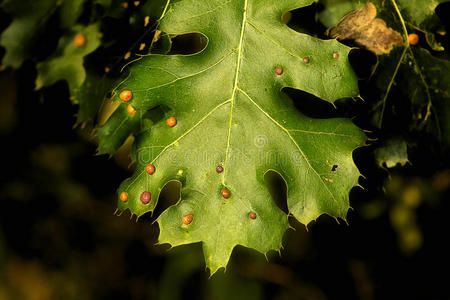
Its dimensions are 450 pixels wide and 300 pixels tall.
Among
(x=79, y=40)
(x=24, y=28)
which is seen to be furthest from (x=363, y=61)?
(x=24, y=28)

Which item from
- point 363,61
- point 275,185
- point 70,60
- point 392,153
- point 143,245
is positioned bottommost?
point 143,245

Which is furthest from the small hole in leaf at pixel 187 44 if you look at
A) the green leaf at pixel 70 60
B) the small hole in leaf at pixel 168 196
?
the small hole in leaf at pixel 168 196

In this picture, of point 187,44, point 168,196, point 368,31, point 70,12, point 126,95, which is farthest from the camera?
point 168,196

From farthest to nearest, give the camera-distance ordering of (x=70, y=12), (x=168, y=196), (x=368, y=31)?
1. (x=168, y=196)
2. (x=70, y=12)
3. (x=368, y=31)

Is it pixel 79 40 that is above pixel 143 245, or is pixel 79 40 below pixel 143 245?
above

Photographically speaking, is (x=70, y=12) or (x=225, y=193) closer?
(x=225, y=193)

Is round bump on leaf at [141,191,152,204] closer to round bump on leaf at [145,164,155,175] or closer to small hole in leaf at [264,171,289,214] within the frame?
round bump on leaf at [145,164,155,175]

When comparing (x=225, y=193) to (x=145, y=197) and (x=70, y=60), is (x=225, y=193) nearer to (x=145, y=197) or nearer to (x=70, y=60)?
(x=145, y=197)

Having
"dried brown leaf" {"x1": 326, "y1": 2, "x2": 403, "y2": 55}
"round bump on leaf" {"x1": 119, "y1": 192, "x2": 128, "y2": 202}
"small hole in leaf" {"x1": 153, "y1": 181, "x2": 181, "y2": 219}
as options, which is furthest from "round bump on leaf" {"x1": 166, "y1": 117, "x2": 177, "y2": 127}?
"small hole in leaf" {"x1": 153, "y1": 181, "x2": 181, "y2": 219}
